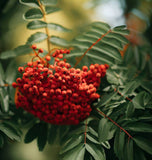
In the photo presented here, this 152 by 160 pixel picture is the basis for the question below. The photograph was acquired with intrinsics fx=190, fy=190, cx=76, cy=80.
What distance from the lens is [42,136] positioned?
1112mm

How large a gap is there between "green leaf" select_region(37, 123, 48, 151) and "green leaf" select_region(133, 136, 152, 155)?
1.72 ft

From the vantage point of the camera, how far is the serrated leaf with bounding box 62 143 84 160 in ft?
2.73

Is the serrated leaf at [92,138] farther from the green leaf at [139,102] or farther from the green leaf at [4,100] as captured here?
the green leaf at [4,100]

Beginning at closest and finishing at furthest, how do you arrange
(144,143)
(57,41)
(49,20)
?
(144,143) < (57,41) < (49,20)

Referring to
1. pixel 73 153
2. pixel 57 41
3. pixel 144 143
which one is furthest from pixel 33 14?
pixel 144 143

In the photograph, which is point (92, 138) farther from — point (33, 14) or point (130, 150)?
point (33, 14)

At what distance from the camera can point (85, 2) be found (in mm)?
2562

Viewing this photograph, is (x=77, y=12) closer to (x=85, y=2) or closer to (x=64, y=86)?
(x=85, y=2)

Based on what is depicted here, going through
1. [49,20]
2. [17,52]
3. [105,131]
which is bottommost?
[105,131]

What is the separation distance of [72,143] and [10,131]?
0.31 m

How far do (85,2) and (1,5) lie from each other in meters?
1.48

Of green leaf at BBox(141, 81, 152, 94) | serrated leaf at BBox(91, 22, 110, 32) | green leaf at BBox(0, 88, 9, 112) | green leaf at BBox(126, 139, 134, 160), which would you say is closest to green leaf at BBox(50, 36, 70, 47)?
serrated leaf at BBox(91, 22, 110, 32)

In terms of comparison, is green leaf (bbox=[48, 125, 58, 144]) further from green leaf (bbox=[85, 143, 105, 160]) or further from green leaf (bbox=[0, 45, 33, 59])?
green leaf (bbox=[0, 45, 33, 59])

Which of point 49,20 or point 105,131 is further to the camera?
point 49,20
